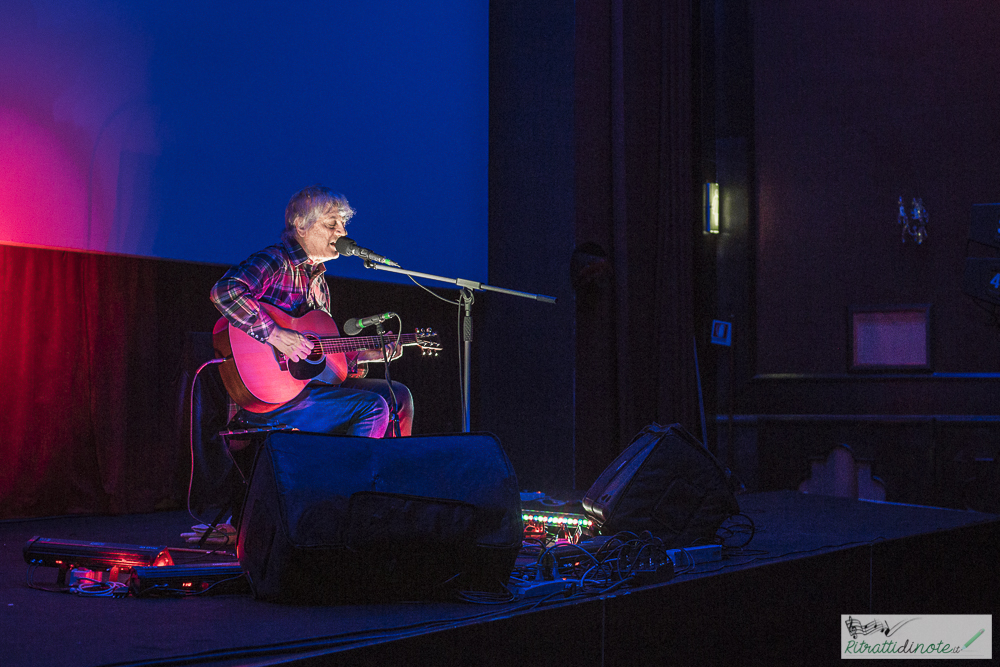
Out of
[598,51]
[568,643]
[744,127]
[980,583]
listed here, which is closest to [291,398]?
[568,643]

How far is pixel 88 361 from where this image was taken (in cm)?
365

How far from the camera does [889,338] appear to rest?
5.28m

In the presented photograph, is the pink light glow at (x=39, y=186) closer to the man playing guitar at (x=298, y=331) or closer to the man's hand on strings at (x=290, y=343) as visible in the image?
the man playing guitar at (x=298, y=331)

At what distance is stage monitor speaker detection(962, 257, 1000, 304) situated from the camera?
180 inches

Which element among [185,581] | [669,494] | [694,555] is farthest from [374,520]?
[669,494]

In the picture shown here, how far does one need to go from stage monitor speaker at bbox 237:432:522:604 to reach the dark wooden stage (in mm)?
66

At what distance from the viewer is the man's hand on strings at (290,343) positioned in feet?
9.94

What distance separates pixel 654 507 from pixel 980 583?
1.43m

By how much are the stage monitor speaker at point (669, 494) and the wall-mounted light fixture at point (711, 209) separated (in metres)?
3.16

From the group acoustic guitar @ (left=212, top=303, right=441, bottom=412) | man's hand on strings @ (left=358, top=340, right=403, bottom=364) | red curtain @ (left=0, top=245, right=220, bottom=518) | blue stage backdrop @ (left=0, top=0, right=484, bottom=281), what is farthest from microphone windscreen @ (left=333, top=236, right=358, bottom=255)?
red curtain @ (left=0, top=245, right=220, bottom=518)

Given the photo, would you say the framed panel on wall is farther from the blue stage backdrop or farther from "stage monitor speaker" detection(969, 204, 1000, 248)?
the blue stage backdrop

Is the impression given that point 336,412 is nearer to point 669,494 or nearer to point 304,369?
point 304,369

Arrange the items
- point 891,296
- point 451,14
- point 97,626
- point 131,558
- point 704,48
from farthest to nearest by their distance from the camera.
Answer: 1. point 704,48
2. point 891,296
3. point 451,14
4. point 131,558
5. point 97,626

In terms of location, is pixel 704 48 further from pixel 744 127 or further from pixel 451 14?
pixel 451 14
